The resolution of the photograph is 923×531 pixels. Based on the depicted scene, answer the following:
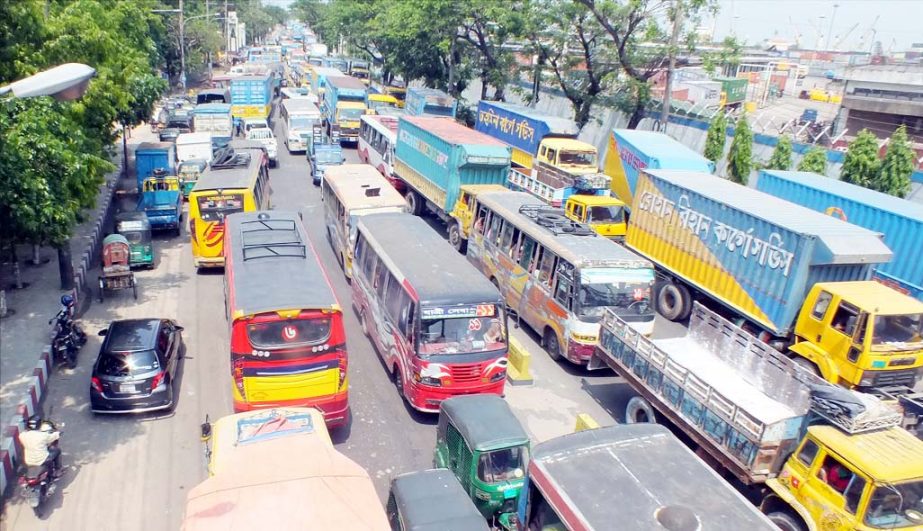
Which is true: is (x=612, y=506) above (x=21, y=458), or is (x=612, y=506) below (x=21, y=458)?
above

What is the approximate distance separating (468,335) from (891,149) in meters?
18.3

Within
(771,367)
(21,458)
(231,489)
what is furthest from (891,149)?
(21,458)

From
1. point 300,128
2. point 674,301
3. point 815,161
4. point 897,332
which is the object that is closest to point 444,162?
point 674,301

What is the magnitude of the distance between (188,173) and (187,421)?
15.9 m

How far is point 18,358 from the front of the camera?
13453 millimetres

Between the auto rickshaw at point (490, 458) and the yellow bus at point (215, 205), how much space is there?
33.9ft

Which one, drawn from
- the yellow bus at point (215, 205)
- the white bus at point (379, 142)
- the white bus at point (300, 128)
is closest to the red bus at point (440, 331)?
the yellow bus at point (215, 205)

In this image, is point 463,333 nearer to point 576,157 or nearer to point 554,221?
point 554,221

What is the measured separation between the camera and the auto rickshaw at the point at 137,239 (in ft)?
60.6

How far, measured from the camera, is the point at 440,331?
11438mm

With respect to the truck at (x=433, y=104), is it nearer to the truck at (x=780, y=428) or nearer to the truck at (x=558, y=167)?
the truck at (x=558, y=167)

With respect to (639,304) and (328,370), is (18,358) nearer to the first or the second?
(328,370)

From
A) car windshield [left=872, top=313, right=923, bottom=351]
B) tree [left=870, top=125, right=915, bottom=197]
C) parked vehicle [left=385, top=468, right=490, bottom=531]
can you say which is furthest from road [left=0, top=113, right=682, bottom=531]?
tree [left=870, top=125, right=915, bottom=197]

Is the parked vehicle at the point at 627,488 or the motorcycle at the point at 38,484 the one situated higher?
the parked vehicle at the point at 627,488
